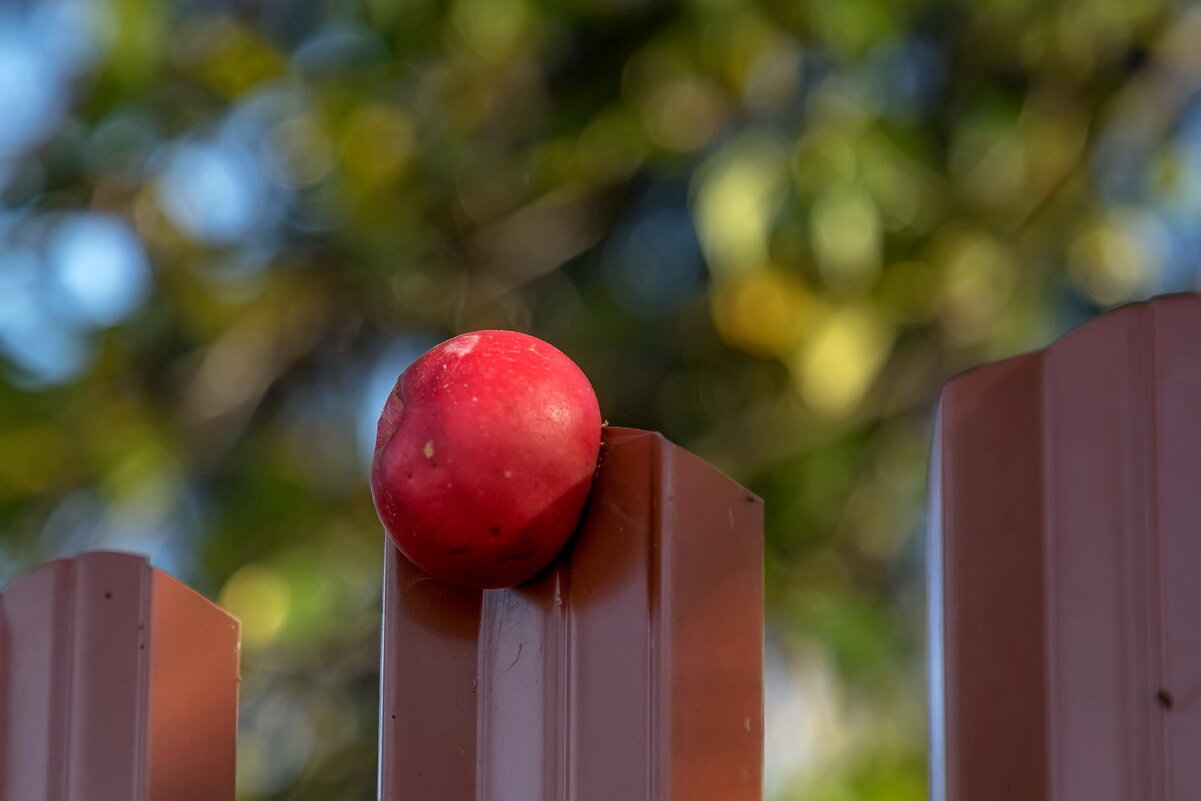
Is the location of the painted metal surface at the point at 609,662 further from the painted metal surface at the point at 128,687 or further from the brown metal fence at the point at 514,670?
the painted metal surface at the point at 128,687

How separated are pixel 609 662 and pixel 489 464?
99 mm

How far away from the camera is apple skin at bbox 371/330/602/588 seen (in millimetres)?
560

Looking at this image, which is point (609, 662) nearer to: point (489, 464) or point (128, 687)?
point (489, 464)

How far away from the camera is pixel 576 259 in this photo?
211 centimetres

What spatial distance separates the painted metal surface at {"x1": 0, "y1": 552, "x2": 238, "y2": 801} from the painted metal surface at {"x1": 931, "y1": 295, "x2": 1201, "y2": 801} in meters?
0.40

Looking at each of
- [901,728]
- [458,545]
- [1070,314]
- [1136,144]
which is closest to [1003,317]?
[1070,314]

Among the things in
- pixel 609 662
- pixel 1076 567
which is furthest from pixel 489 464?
pixel 1076 567

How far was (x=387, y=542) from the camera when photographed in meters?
0.63

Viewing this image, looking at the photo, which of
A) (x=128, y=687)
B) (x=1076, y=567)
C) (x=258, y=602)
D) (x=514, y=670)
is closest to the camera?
(x=1076, y=567)

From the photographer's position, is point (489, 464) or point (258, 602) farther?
point (258, 602)

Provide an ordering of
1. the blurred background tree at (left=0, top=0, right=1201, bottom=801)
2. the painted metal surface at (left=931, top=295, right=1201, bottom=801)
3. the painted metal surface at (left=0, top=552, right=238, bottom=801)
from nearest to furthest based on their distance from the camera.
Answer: the painted metal surface at (left=931, top=295, right=1201, bottom=801)
the painted metal surface at (left=0, top=552, right=238, bottom=801)
the blurred background tree at (left=0, top=0, right=1201, bottom=801)

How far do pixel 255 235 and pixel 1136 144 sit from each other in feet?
4.35

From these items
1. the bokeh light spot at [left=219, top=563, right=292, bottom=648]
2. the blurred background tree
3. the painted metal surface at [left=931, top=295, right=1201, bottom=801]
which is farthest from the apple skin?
the bokeh light spot at [left=219, top=563, right=292, bottom=648]

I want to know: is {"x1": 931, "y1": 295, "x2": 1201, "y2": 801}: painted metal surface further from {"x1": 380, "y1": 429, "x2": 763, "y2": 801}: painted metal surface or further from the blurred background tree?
the blurred background tree
